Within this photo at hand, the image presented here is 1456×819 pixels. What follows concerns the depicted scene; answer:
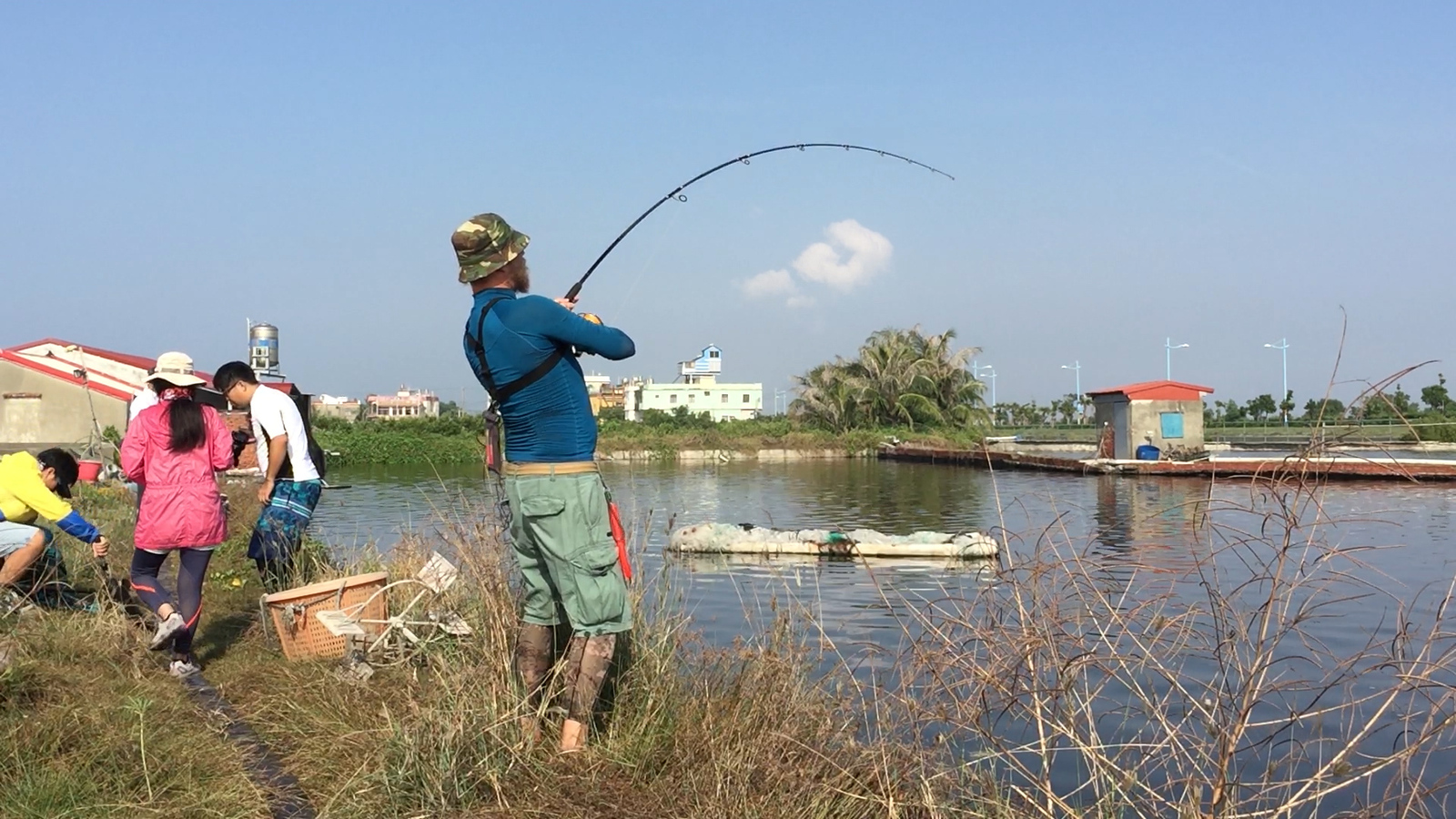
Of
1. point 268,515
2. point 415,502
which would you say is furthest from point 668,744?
point 415,502

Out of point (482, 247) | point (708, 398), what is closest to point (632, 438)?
point (708, 398)

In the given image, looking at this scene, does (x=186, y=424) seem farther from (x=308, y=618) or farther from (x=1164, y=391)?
(x=1164, y=391)

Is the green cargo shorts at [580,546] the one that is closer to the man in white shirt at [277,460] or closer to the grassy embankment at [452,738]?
the grassy embankment at [452,738]

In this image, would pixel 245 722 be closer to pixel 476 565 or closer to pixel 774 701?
pixel 476 565

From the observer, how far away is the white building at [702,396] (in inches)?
3516

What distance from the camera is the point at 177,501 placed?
495cm

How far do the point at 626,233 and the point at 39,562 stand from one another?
10.8ft

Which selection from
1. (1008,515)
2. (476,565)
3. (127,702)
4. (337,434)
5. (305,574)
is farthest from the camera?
(337,434)

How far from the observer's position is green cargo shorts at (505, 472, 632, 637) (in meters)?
3.40

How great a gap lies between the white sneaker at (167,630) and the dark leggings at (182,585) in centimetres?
7

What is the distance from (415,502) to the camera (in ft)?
71.7

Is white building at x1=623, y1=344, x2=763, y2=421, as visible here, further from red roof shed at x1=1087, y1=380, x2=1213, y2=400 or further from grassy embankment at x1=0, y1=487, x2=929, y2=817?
grassy embankment at x1=0, y1=487, x2=929, y2=817

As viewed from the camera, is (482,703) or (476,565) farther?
(476,565)

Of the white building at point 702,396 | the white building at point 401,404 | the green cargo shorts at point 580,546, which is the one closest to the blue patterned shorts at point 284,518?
the green cargo shorts at point 580,546
